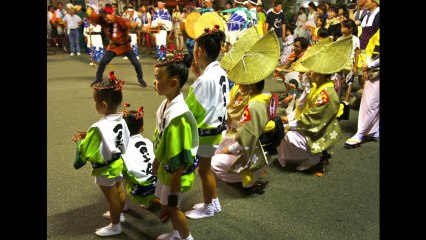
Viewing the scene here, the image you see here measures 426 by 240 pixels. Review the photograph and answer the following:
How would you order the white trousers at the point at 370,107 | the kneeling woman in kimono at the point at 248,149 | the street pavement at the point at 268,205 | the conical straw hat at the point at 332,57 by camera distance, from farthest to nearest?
the white trousers at the point at 370,107
the conical straw hat at the point at 332,57
the kneeling woman in kimono at the point at 248,149
the street pavement at the point at 268,205

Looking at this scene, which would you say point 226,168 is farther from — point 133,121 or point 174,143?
point 174,143

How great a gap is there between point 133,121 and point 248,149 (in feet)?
3.25

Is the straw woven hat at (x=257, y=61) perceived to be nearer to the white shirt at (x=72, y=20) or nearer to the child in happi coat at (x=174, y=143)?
the child in happi coat at (x=174, y=143)

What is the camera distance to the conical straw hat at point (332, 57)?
3.64 m

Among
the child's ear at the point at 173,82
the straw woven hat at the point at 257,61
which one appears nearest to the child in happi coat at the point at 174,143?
the child's ear at the point at 173,82

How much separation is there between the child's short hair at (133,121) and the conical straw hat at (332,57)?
1770 millimetres

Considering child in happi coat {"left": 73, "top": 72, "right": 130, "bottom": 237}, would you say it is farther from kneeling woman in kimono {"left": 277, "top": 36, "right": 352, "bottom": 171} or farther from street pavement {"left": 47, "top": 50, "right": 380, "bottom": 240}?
kneeling woman in kimono {"left": 277, "top": 36, "right": 352, "bottom": 171}

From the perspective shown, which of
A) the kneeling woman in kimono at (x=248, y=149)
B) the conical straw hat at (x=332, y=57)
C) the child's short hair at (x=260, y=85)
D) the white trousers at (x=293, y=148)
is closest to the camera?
the kneeling woman in kimono at (x=248, y=149)

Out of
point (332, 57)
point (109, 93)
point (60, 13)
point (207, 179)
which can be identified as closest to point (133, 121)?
point (109, 93)

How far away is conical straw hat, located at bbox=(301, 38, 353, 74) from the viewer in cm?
364

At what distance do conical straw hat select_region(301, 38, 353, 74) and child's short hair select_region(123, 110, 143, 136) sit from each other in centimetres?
177

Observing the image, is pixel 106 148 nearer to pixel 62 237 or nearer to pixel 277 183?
pixel 62 237

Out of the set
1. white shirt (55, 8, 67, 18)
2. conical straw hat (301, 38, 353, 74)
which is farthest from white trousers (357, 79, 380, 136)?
white shirt (55, 8, 67, 18)

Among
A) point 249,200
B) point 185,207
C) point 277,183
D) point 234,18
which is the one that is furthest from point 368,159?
point 234,18
